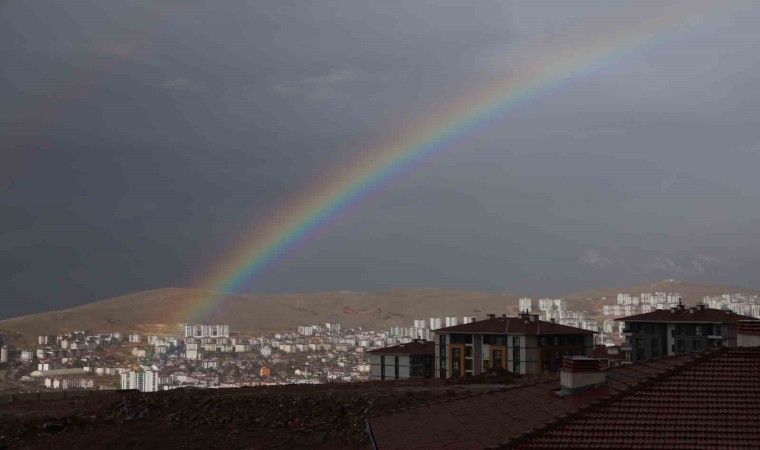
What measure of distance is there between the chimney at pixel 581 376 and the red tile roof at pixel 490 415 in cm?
28

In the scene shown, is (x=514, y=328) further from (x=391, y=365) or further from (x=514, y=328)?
(x=391, y=365)

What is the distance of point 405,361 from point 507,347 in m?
11.6

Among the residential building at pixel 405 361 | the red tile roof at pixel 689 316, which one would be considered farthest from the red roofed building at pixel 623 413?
the residential building at pixel 405 361

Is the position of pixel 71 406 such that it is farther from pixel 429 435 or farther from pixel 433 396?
pixel 429 435

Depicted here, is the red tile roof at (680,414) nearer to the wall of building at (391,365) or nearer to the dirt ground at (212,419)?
the dirt ground at (212,419)

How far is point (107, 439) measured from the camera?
29891 mm

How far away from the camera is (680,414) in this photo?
13.3 metres

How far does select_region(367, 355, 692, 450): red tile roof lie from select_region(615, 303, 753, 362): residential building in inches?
2375

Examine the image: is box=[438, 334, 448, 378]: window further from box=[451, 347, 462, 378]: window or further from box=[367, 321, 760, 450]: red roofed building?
box=[367, 321, 760, 450]: red roofed building

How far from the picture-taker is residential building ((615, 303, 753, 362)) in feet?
243

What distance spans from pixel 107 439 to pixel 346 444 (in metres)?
8.87

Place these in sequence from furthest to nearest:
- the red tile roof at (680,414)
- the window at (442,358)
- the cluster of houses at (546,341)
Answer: the window at (442,358)
the cluster of houses at (546,341)
the red tile roof at (680,414)

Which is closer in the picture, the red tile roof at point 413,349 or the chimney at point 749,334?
the chimney at point 749,334

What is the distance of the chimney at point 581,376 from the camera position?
644 inches
